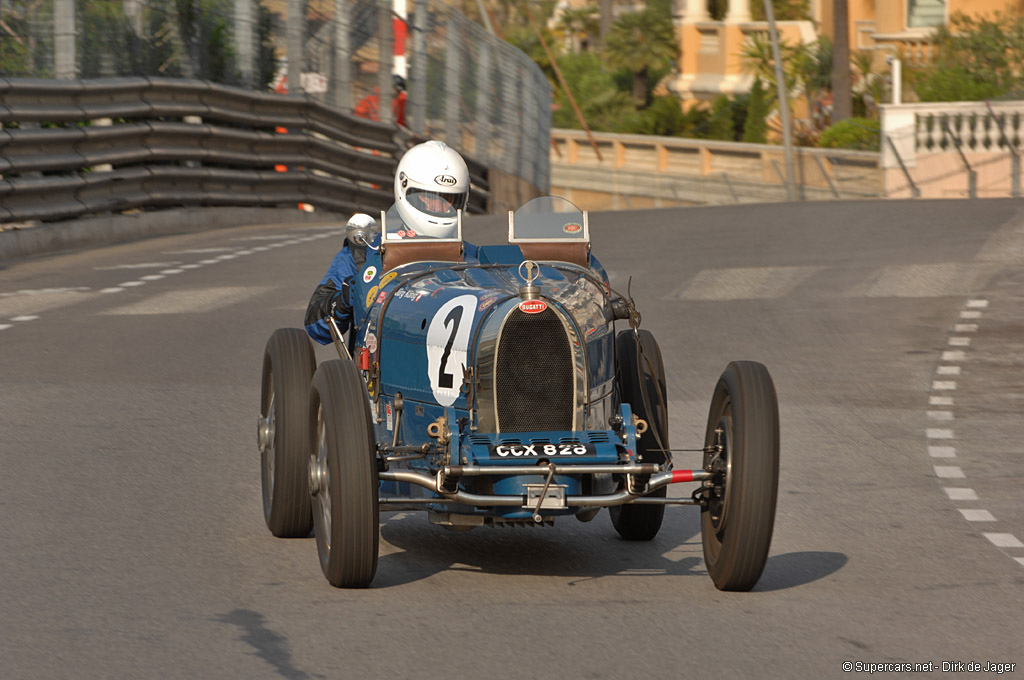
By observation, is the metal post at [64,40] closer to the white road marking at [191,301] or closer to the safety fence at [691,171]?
the white road marking at [191,301]

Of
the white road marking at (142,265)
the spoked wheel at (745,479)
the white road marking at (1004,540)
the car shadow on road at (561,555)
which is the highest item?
the white road marking at (142,265)

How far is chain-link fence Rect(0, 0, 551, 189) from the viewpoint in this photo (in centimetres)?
2306

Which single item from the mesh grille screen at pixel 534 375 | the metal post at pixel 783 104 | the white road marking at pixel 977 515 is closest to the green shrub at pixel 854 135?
the metal post at pixel 783 104

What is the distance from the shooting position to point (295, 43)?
2850 cm

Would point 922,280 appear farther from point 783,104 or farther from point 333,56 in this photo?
point 783,104

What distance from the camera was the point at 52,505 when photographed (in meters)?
8.82

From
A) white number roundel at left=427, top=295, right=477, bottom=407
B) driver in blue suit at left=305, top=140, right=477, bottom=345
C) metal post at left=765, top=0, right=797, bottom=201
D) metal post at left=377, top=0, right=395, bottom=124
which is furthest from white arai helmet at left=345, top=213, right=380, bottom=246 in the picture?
metal post at left=765, top=0, right=797, bottom=201

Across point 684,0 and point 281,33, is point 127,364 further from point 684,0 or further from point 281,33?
point 684,0

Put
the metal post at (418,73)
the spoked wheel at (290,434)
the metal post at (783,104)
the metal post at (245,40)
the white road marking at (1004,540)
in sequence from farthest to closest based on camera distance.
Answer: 1. the metal post at (783,104)
2. the metal post at (418,73)
3. the metal post at (245,40)
4. the white road marking at (1004,540)
5. the spoked wheel at (290,434)

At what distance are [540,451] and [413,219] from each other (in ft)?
6.94

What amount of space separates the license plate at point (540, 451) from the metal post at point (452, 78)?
25851 millimetres

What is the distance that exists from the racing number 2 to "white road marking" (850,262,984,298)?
10.8 meters

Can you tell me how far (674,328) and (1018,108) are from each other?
102 feet

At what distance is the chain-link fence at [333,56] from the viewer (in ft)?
75.7
